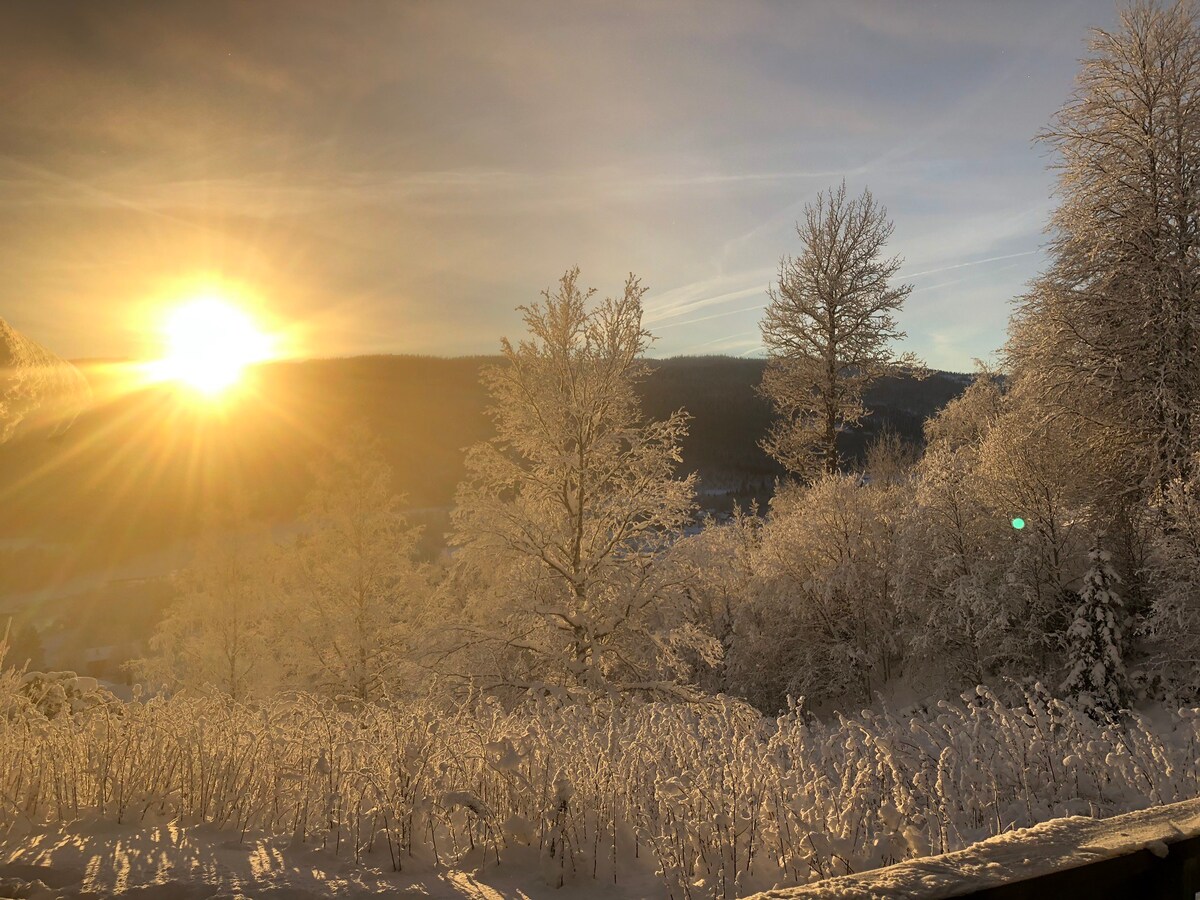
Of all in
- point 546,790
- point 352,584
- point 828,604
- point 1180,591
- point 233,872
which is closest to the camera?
point 233,872

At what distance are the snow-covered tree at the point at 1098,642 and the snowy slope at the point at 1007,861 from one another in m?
11.8

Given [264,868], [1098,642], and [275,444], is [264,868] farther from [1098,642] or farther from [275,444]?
[275,444]

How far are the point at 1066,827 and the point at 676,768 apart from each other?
3.06 meters

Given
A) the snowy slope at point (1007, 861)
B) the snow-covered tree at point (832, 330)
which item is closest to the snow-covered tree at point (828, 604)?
the snow-covered tree at point (832, 330)

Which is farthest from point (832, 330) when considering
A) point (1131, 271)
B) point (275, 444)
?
point (275, 444)

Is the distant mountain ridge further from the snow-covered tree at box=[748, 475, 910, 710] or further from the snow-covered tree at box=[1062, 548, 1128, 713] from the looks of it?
the snow-covered tree at box=[1062, 548, 1128, 713]

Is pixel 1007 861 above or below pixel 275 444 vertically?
below

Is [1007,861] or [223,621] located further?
[223,621]

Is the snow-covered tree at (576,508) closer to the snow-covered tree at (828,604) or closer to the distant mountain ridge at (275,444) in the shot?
the distant mountain ridge at (275,444)

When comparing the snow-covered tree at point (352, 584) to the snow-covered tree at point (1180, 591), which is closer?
the snow-covered tree at point (1180, 591)

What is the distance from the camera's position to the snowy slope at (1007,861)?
1465 mm

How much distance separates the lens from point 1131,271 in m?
12.2

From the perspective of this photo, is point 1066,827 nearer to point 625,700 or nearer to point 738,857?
point 738,857

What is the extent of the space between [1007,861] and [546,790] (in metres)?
2.70
